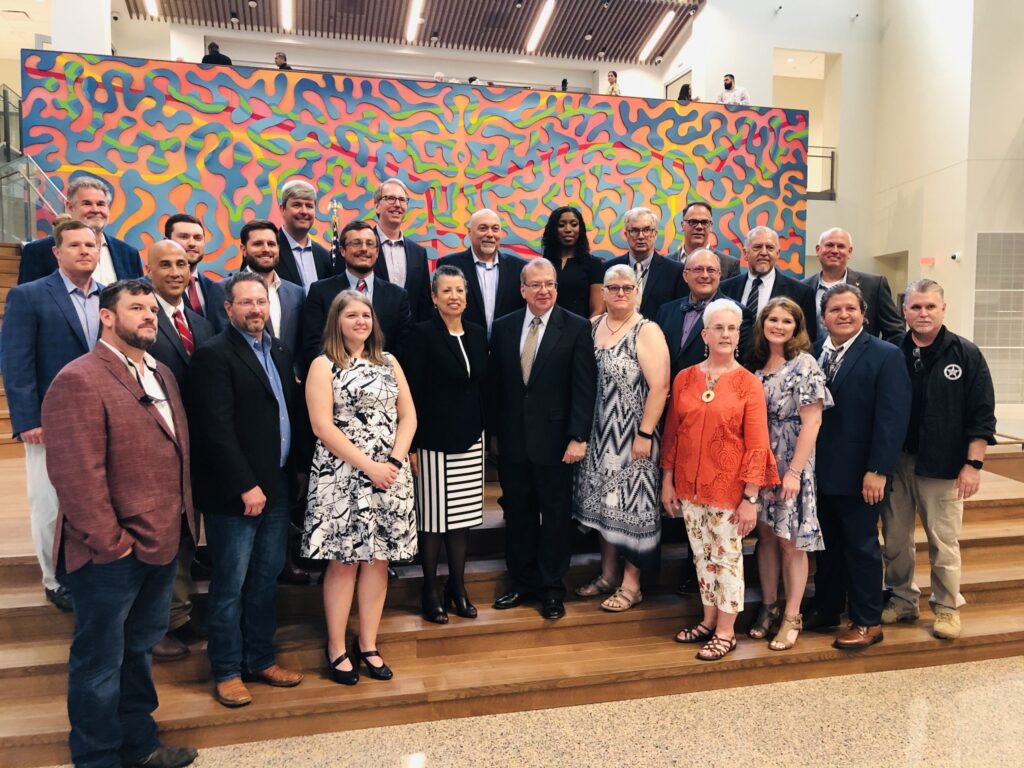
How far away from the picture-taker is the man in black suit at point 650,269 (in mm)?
3689

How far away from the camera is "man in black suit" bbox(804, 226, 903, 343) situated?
11.9ft

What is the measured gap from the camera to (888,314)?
373 centimetres

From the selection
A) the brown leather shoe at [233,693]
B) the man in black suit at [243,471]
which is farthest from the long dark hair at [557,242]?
the brown leather shoe at [233,693]

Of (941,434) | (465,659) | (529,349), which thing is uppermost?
(529,349)

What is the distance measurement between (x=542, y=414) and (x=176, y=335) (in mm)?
1480

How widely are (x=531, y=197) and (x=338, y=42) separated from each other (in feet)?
23.5

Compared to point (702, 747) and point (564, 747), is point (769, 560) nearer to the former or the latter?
point (702, 747)

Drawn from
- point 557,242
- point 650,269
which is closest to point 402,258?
point 557,242

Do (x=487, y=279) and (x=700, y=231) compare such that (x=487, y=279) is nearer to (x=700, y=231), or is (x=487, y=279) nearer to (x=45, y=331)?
(x=700, y=231)

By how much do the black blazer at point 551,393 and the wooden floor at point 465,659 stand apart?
A: 74 cm

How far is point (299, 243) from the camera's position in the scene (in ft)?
11.6

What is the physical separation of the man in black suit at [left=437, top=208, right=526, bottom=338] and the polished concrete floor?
185 cm

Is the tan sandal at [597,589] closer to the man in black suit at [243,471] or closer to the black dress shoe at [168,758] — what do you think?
the man in black suit at [243,471]

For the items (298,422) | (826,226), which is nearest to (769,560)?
(298,422)
